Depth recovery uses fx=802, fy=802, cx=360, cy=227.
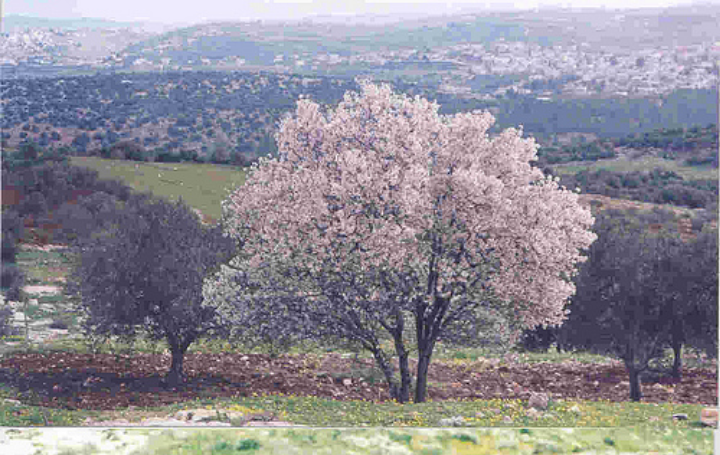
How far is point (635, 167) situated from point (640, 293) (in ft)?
7.13

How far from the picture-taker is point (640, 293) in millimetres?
12945

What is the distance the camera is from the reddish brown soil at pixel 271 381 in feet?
37.0

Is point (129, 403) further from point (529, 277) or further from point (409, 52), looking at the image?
point (409, 52)

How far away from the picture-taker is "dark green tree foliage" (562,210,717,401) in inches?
501

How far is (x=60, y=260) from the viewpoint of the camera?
11.8 metres

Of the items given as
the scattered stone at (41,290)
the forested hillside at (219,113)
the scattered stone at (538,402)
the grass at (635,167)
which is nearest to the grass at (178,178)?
the forested hillside at (219,113)

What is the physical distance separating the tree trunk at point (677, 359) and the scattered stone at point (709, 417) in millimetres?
2659

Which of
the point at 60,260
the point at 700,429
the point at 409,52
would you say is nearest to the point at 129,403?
the point at 60,260

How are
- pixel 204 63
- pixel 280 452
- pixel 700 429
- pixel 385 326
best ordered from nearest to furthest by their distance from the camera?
pixel 280 452
pixel 700 429
pixel 385 326
pixel 204 63

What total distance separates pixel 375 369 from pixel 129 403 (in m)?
3.84

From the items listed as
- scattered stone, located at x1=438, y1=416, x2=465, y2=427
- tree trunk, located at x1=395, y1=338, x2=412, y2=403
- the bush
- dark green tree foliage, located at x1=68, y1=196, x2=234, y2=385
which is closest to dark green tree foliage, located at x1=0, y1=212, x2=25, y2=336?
the bush

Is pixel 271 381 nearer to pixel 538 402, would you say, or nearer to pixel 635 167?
pixel 538 402

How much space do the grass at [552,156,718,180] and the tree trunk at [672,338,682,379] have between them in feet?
10.0

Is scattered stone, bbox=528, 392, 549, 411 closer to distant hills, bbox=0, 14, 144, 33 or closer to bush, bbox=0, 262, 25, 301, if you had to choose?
bush, bbox=0, 262, 25, 301
